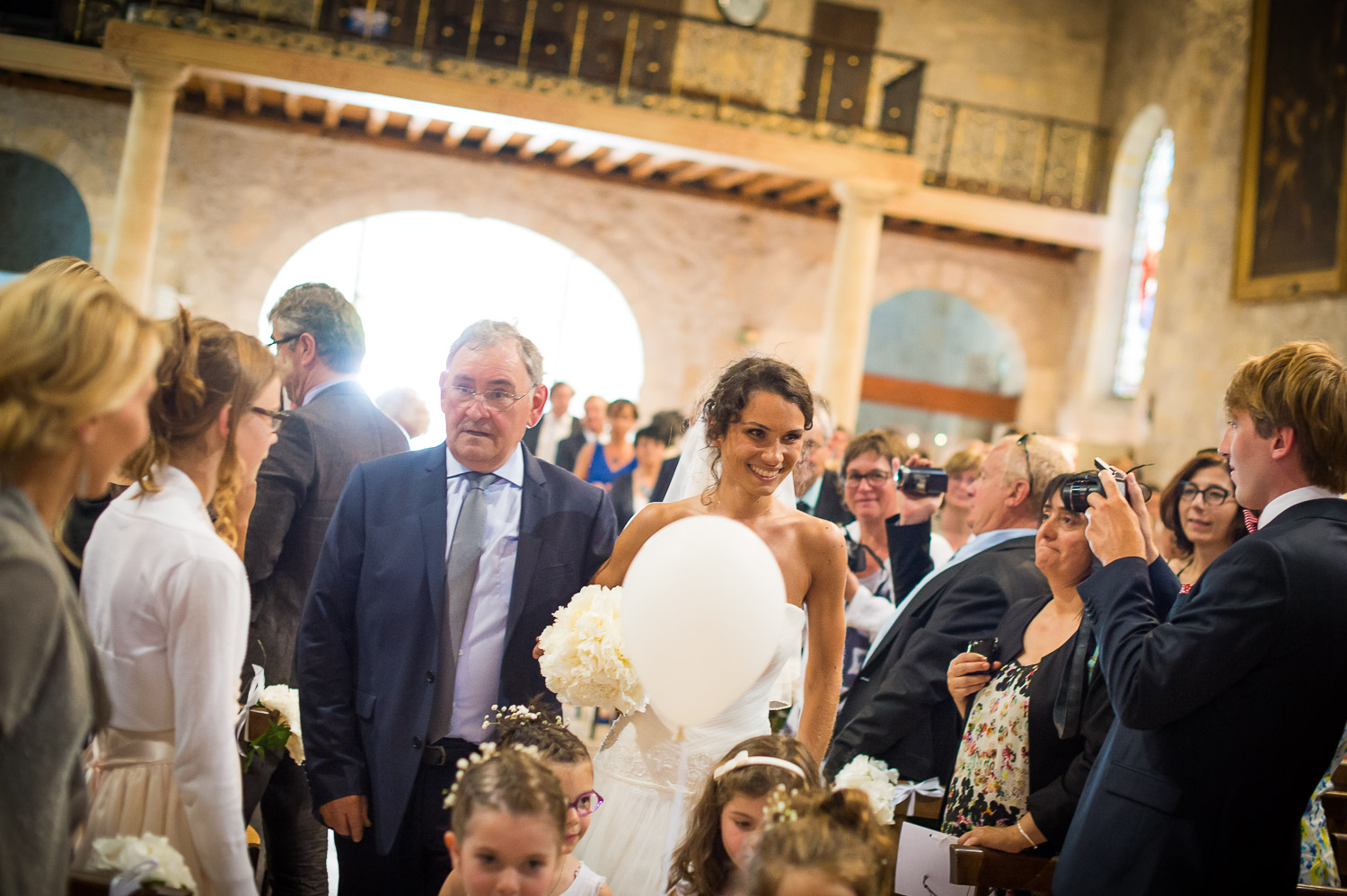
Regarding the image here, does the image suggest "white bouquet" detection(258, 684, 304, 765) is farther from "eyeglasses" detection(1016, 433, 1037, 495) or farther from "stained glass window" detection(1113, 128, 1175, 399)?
"stained glass window" detection(1113, 128, 1175, 399)

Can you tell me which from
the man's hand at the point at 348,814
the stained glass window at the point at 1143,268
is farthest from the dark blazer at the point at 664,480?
the stained glass window at the point at 1143,268

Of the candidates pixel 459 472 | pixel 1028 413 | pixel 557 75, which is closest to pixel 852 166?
pixel 557 75

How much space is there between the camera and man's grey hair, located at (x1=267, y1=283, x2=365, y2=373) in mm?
3098

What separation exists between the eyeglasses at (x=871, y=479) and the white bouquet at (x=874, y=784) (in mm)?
1649

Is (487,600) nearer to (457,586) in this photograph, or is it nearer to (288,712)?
(457,586)

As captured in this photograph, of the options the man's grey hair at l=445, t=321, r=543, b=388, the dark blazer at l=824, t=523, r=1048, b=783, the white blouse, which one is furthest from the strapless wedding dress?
the white blouse

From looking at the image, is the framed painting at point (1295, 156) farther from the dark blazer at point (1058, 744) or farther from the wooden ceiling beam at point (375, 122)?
the wooden ceiling beam at point (375, 122)

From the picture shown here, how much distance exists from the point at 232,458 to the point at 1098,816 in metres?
1.78

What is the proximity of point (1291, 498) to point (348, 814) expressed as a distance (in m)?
1.98

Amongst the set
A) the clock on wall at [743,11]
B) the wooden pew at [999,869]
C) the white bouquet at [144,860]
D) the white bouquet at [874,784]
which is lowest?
the wooden pew at [999,869]

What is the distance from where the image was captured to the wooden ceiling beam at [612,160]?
35.9ft

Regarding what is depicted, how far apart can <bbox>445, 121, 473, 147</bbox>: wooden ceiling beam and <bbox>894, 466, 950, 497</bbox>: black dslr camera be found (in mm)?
7776

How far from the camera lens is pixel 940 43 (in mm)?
13211

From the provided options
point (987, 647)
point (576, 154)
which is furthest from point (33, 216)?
point (987, 647)
